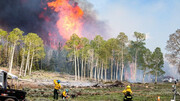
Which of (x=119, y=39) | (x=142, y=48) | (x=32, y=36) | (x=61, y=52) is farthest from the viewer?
(x=61, y=52)

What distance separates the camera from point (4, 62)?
72688mm

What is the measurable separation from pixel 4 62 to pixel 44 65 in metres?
30.1

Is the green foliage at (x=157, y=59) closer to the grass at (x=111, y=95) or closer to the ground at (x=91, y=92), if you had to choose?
→ the ground at (x=91, y=92)

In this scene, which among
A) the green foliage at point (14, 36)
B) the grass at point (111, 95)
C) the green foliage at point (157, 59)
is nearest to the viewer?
the grass at point (111, 95)

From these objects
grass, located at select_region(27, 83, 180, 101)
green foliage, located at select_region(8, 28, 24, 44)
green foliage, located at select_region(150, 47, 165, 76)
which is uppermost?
green foliage, located at select_region(8, 28, 24, 44)

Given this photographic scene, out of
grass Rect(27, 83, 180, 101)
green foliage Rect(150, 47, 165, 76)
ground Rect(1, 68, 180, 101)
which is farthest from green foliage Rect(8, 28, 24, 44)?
green foliage Rect(150, 47, 165, 76)

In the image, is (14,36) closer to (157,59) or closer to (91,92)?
(91,92)

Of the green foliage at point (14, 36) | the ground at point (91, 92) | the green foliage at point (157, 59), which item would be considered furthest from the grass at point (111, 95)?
the green foliage at point (157, 59)

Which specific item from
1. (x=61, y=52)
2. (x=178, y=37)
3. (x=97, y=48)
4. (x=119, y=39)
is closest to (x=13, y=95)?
(x=178, y=37)

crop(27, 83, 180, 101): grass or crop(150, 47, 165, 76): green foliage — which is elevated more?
crop(150, 47, 165, 76): green foliage

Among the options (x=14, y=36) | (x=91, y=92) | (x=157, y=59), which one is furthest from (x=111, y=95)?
(x=157, y=59)

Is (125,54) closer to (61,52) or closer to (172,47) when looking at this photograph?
(172,47)

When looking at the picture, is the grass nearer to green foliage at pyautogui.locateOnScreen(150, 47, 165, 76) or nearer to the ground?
the ground

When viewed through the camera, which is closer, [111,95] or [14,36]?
[111,95]
